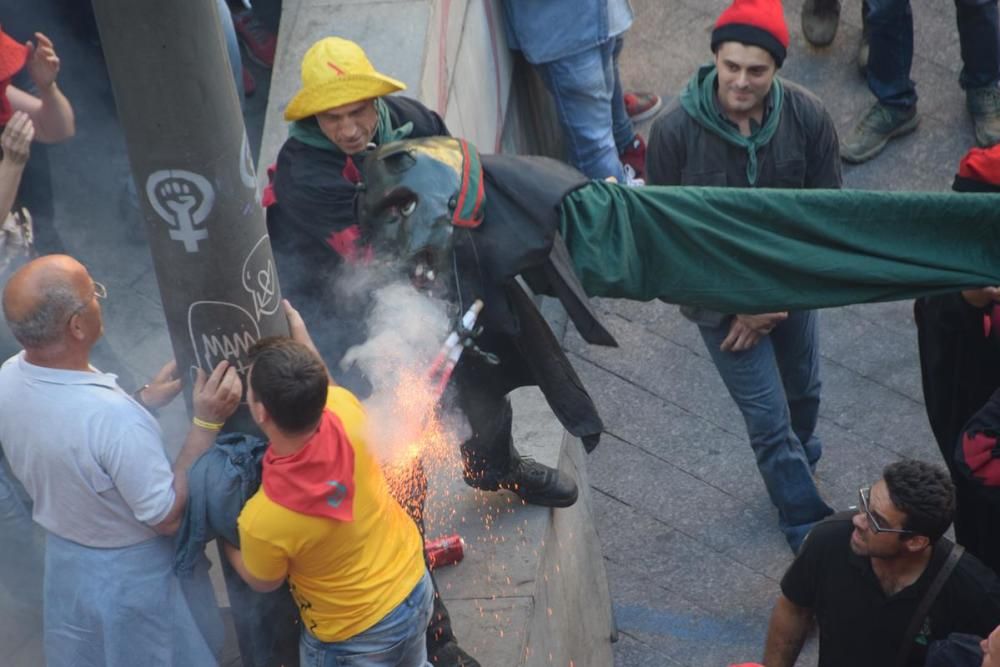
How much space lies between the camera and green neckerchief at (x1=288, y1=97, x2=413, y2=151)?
4926 millimetres

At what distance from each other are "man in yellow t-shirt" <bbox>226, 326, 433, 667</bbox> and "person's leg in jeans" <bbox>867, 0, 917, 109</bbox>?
480 centimetres

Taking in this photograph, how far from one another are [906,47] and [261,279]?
212 inches

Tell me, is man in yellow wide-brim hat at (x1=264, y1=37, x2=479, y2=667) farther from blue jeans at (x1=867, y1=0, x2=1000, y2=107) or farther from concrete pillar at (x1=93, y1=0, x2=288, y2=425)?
blue jeans at (x1=867, y1=0, x2=1000, y2=107)

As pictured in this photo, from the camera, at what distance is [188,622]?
14.0 feet

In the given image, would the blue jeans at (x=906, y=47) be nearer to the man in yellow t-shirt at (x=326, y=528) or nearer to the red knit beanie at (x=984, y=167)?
the red knit beanie at (x=984, y=167)

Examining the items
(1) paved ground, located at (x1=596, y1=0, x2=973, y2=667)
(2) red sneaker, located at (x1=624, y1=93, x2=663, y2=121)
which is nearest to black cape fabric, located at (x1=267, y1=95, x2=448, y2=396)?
(1) paved ground, located at (x1=596, y1=0, x2=973, y2=667)

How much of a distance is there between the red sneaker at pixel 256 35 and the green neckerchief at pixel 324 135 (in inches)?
107

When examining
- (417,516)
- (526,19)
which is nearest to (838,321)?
(526,19)

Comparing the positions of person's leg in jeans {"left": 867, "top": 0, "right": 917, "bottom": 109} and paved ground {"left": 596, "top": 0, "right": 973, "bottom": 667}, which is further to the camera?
person's leg in jeans {"left": 867, "top": 0, "right": 917, "bottom": 109}

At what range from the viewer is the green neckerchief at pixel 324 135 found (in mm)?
4926

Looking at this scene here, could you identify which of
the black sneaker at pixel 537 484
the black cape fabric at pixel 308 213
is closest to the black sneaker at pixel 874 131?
the black sneaker at pixel 537 484

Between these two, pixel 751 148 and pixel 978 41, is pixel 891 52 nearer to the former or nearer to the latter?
pixel 978 41

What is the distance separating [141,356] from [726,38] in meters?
2.72

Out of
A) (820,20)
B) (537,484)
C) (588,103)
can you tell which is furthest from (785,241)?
(820,20)
